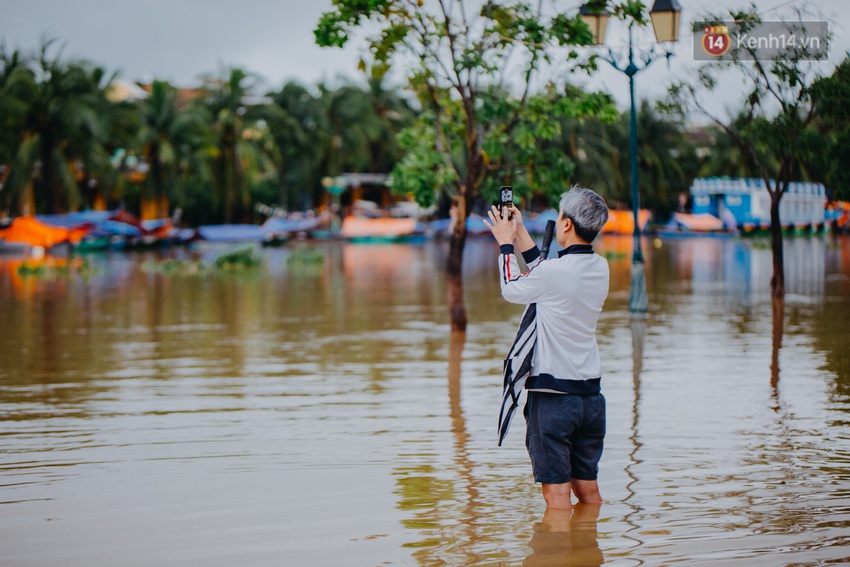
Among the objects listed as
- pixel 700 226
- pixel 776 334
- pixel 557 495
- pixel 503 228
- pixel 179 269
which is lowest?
pixel 776 334

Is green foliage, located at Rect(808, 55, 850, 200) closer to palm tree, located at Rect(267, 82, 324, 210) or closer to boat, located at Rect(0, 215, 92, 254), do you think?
boat, located at Rect(0, 215, 92, 254)

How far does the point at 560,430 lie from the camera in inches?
203

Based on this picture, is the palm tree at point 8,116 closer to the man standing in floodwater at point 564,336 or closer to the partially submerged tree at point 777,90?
the partially submerged tree at point 777,90

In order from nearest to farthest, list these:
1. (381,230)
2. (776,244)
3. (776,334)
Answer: (776,334) < (776,244) < (381,230)

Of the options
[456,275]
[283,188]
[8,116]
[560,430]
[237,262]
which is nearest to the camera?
[560,430]

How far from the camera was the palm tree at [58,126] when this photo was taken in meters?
48.1

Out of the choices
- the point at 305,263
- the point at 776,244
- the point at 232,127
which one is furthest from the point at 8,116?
the point at 776,244

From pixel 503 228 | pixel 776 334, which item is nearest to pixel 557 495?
pixel 503 228

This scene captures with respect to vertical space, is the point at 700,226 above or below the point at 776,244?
above

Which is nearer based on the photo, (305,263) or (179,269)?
(179,269)

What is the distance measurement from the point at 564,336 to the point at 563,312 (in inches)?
4.3

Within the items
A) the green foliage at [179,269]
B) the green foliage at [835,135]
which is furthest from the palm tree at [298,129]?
the green foliage at [835,135]

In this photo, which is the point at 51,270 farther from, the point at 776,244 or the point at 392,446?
the point at 392,446

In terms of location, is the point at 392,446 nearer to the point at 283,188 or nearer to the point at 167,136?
the point at 167,136
